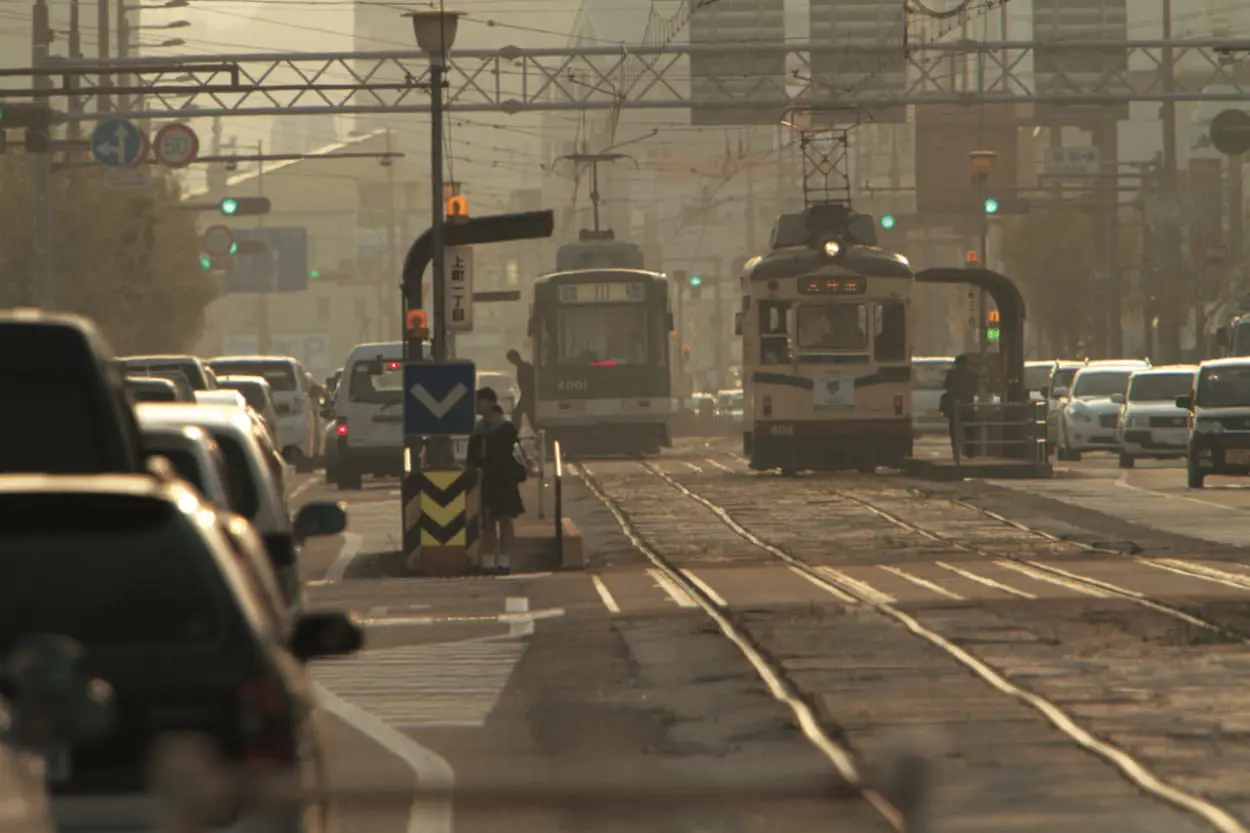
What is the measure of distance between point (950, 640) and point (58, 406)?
8.33 meters

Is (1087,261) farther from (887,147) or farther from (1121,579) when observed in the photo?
(1121,579)

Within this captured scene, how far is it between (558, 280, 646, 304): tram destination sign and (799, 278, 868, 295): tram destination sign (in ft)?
31.7

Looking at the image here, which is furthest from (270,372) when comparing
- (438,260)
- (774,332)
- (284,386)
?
(438,260)

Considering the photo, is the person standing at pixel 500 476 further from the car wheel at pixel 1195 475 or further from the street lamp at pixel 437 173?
the car wheel at pixel 1195 475

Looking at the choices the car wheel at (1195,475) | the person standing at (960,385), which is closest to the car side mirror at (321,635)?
the car wheel at (1195,475)

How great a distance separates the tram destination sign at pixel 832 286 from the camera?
137 ft

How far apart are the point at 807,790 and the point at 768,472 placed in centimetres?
3934

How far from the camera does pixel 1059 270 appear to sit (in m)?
95.1

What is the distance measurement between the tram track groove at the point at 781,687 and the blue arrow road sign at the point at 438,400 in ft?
7.22

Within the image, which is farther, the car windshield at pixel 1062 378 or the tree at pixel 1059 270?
the tree at pixel 1059 270

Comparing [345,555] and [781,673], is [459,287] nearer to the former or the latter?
[345,555]

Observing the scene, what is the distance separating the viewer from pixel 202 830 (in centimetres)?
440

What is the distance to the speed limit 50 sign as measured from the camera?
5231 centimetres

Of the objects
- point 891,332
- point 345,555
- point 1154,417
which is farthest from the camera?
point 1154,417
